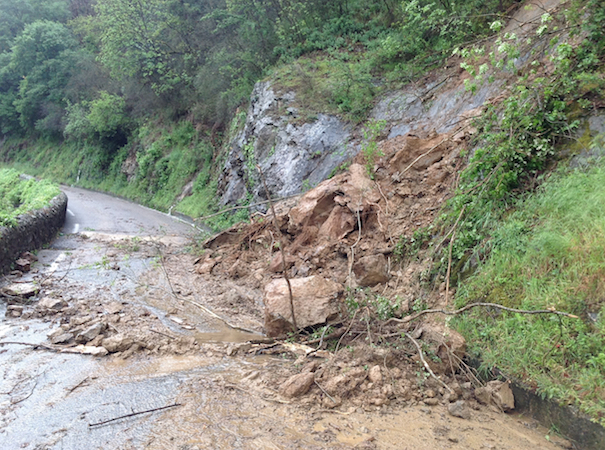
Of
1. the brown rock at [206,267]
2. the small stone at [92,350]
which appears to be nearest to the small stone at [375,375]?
the small stone at [92,350]

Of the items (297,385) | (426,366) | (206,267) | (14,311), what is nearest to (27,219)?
(14,311)

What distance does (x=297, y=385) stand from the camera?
174 inches

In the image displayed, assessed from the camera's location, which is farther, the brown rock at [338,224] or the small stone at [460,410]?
the brown rock at [338,224]

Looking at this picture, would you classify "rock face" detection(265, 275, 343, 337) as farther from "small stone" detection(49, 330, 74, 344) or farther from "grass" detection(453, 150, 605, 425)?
"small stone" detection(49, 330, 74, 344)

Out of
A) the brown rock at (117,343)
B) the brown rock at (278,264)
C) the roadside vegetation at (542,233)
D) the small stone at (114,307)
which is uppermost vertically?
the roadside vegetation at (542,233)

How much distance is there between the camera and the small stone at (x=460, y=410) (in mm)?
3979

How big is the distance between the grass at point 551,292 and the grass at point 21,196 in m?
11.0

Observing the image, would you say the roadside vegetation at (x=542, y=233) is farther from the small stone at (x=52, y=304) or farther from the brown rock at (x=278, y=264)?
the small stone at (x=52, y=304)

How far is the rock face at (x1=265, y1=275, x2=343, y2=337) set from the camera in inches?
228

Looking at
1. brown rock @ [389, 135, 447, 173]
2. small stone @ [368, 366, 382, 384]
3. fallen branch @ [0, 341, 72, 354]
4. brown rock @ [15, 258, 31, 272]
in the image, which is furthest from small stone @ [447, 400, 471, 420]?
brown rock @ [15, 258, 31, 272]

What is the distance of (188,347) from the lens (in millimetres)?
5875

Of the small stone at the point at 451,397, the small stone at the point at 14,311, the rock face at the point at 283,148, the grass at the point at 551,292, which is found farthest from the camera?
the rock face at the point at 283,148

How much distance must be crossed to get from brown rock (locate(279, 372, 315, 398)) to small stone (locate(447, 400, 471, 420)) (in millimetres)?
1395

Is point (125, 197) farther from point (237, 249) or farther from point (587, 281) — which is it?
point (587, 281)
